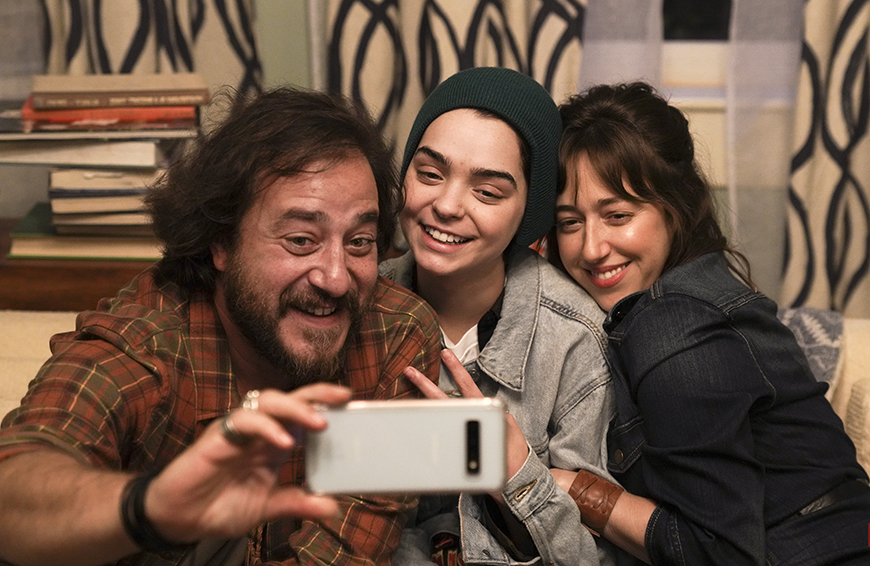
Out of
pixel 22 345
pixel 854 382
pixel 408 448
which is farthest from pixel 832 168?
pixel 22 345

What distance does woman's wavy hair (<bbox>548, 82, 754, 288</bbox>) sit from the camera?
1375 mm

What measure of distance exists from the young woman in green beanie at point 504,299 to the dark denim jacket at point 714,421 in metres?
0.08

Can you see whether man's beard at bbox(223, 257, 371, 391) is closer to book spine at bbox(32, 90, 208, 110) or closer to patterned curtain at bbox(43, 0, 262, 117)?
book spine at bbox(32, 90, 208, 110)

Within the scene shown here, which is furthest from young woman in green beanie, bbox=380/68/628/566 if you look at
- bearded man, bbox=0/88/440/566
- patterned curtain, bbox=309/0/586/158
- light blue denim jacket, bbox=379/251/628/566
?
patterned curtain, bbox=309/0/586/158

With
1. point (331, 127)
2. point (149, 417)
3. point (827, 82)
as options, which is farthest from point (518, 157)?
point (827, 82)

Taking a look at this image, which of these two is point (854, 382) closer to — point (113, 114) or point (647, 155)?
point (647, 155)

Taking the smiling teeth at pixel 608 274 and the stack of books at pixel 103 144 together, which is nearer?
the smiling teeth at pixel 608 274

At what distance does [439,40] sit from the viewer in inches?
79.1

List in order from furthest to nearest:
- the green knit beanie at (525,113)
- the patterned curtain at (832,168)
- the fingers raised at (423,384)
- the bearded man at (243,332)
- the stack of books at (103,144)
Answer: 1. the patterned curtain at (832,168)
2. the stack of books at (103,144)
3. the green knit beanie at (525,113)
4. the fingers raised at (423,384)
5. the bearded man at (243,332)

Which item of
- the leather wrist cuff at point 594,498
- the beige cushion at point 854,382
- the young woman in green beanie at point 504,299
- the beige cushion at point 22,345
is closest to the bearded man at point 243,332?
the young woman in green beanie at point 504,299

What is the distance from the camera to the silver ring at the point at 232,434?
28.3 inches

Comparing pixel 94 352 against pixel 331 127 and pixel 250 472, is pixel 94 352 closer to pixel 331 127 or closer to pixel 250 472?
pixel 250 472

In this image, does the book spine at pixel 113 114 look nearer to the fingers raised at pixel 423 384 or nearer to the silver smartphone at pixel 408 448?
the fingers raised at pixel 423 384

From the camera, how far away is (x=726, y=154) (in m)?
2.10
